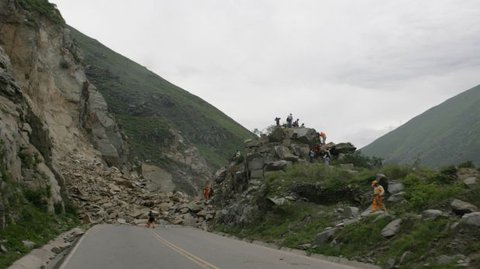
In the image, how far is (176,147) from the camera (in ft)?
350

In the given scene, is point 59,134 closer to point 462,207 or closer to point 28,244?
point 28,244

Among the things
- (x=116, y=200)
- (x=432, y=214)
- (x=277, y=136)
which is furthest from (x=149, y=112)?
(x=432, y=214)

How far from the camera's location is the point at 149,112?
4747 inches

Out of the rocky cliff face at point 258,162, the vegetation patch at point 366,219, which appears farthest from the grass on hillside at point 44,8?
Result: the vegetation patch at point 366,219

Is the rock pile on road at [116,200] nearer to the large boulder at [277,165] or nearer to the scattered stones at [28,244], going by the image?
the large boulder at [277,165]

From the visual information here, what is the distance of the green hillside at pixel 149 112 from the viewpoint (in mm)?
107188

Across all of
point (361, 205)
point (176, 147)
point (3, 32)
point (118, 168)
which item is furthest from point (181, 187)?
point (361, 205)

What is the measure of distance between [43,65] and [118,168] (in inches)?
617

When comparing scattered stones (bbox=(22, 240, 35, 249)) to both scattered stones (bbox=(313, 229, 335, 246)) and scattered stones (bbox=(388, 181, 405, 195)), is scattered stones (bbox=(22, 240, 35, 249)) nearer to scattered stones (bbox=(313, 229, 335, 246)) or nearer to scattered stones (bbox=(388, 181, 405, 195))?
scattered stones (bbox=(313, 229, 335, 246))

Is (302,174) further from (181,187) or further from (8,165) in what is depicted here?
(181,187)

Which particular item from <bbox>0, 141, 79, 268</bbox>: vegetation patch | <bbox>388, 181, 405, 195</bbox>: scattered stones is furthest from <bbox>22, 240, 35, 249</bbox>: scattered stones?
<bbox>388, 181, 405, 195</bbox>: scattered stones

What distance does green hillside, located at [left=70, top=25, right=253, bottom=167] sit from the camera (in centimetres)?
10719

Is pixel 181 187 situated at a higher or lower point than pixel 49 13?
lower

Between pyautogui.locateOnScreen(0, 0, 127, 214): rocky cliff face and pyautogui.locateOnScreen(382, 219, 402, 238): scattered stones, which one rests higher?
pyautogui.locateOnScreen(0, 0, 127, 214): rocky cliff face
